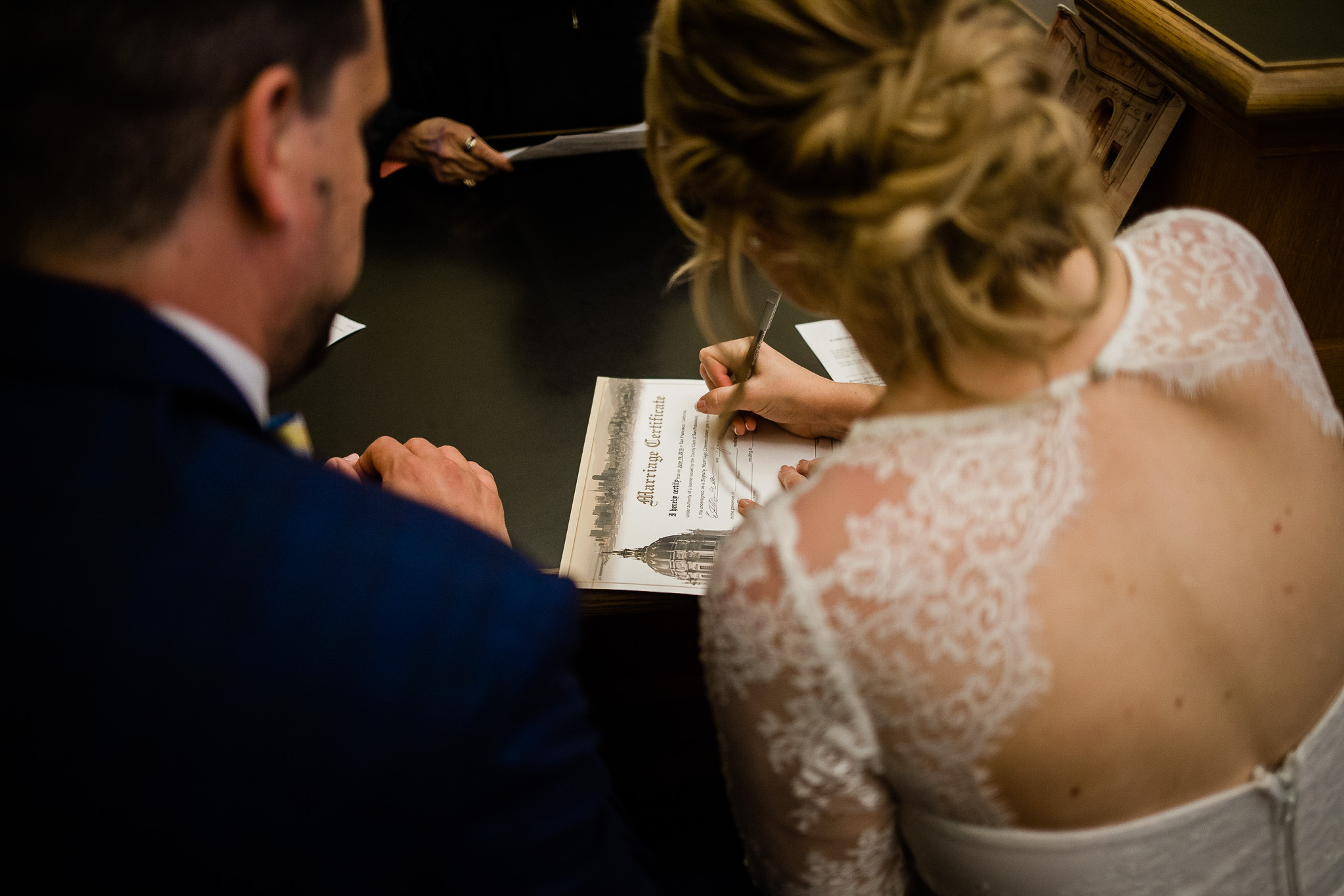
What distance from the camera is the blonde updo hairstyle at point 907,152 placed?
Answer: 1.95 ft

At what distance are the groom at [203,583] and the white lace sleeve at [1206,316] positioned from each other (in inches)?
20.2

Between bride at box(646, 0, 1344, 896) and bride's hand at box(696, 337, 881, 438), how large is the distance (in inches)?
13.4

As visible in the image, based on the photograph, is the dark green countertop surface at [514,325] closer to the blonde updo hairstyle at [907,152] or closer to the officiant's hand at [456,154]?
the officiant's hand at [456,154]

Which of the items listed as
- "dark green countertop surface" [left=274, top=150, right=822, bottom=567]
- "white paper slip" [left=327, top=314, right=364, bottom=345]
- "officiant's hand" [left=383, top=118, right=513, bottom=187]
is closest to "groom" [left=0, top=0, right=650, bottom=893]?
"dark green countertop surface" [left=274, top=150, right=822, bottom=567]

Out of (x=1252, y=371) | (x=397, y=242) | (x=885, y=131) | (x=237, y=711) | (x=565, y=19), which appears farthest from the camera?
(x=565, y=19)

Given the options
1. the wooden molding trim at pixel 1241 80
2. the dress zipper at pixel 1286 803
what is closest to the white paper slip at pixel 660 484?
the dress zipper at pixel 1286 803

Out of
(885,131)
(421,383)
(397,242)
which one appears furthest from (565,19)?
(885,131)

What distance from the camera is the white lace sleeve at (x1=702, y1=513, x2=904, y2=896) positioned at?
653mm

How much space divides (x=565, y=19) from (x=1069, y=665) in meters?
2.06

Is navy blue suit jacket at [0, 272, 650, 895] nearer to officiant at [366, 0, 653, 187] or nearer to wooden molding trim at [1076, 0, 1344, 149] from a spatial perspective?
wooden molding trim at [1076, 0, 1344, 149]

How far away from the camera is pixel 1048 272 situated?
663mm

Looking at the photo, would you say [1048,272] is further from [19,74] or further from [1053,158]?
[19,74]

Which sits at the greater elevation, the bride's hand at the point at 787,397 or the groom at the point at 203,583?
the groom at the point at 203,583

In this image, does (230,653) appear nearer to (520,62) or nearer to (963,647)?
(963,647)
